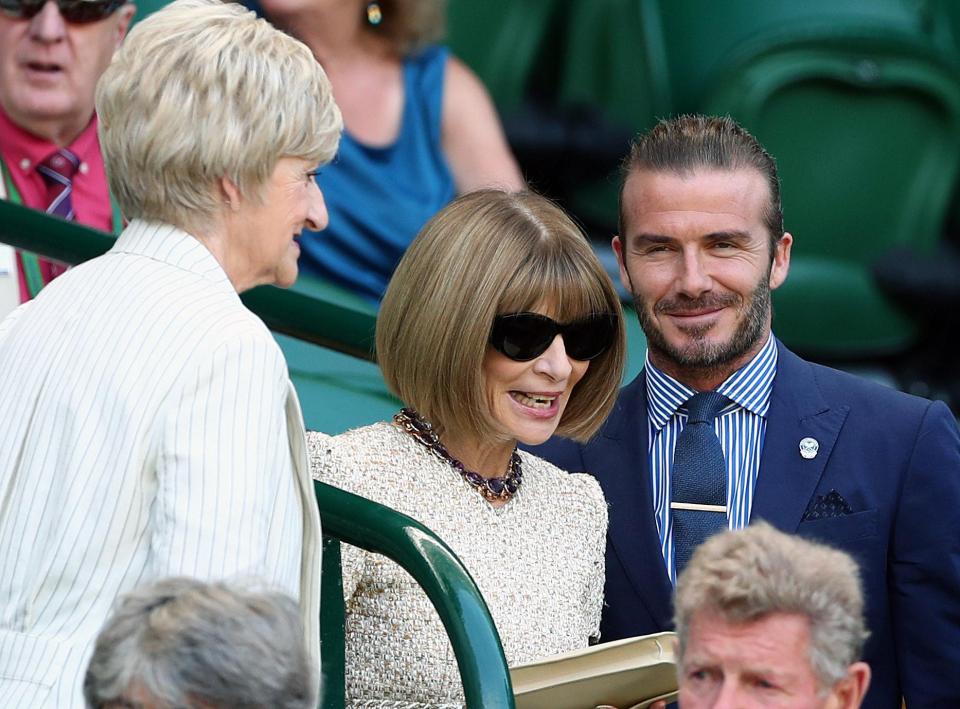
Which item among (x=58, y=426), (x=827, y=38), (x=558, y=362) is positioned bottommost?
(x=58, y=426)

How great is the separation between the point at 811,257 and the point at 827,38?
2.41 ft

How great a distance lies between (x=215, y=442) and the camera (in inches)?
79.7

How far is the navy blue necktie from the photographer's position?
9.96ft

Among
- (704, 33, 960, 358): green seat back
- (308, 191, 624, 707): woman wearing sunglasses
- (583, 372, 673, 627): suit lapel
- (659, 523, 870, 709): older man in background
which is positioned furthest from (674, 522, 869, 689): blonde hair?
(704, 33, 960, 358): green seat back

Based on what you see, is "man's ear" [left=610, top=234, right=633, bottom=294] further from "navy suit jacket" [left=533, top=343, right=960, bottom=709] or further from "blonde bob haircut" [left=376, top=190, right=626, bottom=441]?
"blonde bob haircut" [left=376, top=190, right=626, bottom=441]

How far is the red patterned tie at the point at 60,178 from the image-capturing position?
13.5ft

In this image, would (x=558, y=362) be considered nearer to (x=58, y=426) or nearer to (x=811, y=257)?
(x=58, y=426)

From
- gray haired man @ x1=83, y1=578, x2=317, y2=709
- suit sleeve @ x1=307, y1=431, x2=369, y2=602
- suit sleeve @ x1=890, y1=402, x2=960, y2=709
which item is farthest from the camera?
suit sleeve @ x1=890, y1=402, x2=960, y2=709

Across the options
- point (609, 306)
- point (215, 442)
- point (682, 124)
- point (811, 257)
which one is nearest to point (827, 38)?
point (811, 257)

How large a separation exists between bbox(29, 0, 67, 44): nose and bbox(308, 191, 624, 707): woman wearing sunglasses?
1672 millimetres

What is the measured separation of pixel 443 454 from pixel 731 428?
58 cm

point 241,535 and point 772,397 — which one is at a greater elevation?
point 772,397

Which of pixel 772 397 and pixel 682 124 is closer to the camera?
pixel 772 397

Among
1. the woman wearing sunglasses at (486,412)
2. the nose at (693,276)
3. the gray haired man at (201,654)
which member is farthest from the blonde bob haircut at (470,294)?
the gray haired man at (201,654)
